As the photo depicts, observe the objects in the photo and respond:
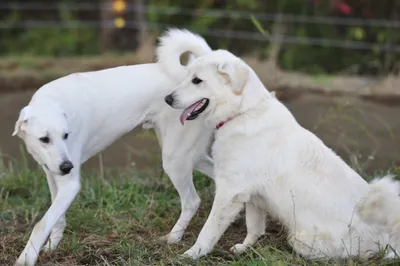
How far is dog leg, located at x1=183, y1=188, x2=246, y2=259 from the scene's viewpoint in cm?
466

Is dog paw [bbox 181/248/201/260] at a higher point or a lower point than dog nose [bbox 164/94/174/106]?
lower

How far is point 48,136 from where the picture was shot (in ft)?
14.9

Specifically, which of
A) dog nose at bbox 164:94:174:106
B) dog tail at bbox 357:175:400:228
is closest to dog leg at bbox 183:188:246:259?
dog nose at bbox 164:94:174:106

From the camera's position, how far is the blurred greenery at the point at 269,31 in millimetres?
12148

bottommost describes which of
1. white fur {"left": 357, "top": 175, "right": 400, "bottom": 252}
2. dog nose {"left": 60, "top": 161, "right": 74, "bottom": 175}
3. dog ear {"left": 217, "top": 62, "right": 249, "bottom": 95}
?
white fur {"left": 357, "top": 175, "right": 400, "bottom": 252}

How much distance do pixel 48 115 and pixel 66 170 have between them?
0.34m

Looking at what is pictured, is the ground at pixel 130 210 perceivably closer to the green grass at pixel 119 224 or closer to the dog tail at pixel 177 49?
the green grass at pixel 119 224

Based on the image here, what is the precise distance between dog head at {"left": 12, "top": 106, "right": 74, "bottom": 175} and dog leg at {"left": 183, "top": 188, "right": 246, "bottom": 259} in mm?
852

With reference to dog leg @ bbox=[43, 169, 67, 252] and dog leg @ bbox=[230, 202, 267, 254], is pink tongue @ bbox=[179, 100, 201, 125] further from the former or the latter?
dog leg @ bbox=[43, 169, 67, 252]

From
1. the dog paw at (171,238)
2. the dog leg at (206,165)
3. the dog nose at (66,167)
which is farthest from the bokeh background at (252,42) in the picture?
the dog nose at (66,167)

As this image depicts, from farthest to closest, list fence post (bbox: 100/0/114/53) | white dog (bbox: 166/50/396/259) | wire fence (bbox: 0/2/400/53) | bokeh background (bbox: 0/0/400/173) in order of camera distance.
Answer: fence post (bbox: 100/0/114/53) < wire fence (bbox: 0/2/400/53) < bokeh background (bbox: 0/0/400/173) < white dog (bbox: 166/50/396/259)

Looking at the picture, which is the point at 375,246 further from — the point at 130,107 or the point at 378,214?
the point at 130,107

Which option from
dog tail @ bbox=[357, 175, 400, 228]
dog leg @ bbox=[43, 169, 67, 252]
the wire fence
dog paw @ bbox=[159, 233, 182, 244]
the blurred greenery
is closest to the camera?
dog tail @ bbox=[357, 175, 400, 228]

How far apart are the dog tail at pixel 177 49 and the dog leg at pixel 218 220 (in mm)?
928
